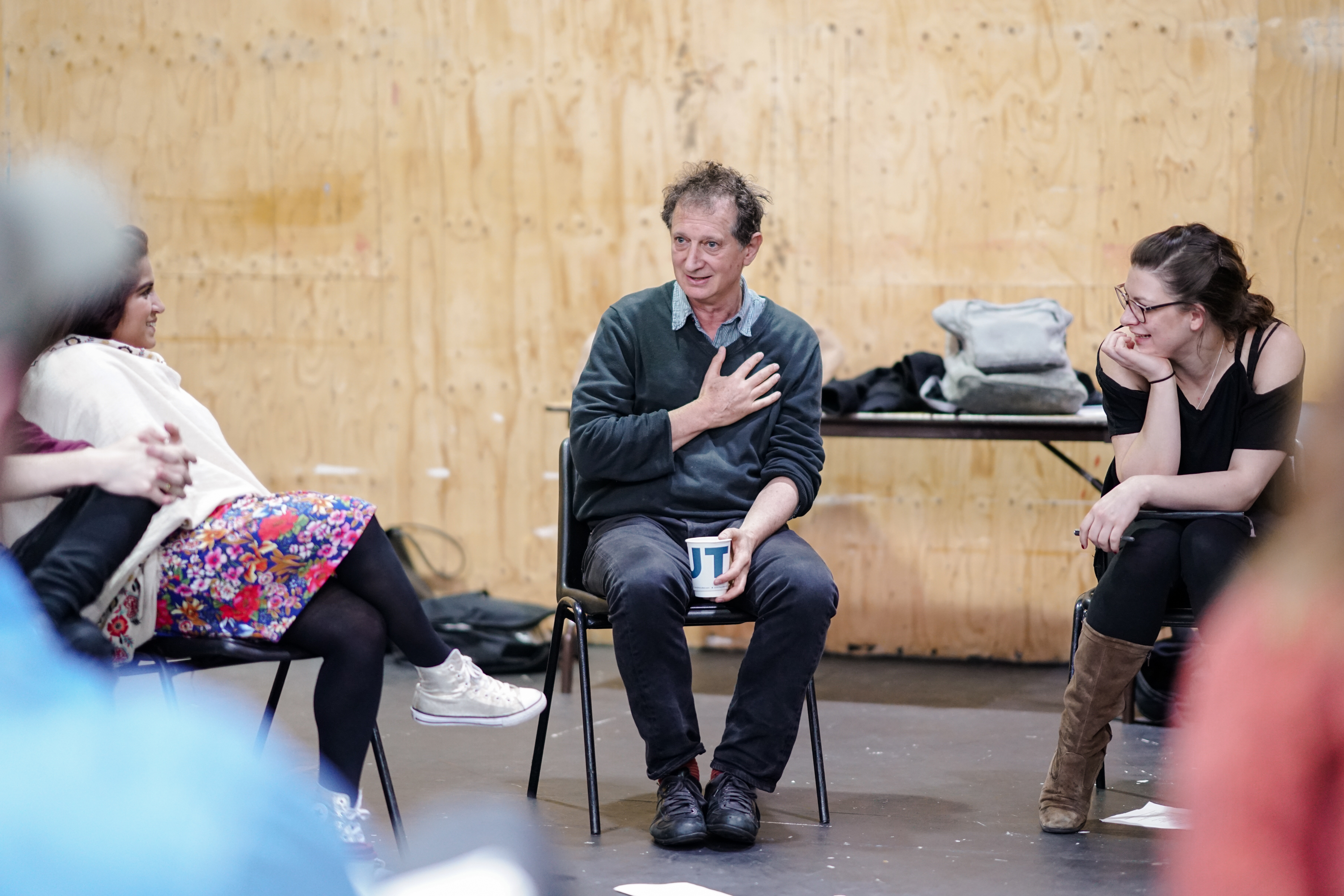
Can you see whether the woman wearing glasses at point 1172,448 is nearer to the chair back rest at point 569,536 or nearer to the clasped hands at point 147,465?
the chair back rest at point 569,536

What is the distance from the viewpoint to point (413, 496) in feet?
15.5

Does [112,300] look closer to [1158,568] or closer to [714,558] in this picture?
[714,558]

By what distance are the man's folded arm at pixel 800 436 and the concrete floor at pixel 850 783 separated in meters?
0.67

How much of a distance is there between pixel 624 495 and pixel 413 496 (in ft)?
6.92

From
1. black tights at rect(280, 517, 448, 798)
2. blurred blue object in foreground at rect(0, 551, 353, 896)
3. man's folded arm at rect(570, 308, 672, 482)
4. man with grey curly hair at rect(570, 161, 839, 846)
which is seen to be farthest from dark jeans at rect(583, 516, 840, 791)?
blurred blue object in foreground at rect(0, 551, 353, 896)

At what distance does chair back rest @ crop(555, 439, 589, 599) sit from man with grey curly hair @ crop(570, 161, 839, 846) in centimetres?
4

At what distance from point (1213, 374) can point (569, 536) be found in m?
1.33

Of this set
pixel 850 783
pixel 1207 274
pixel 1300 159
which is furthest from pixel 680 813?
pixel 1300 159

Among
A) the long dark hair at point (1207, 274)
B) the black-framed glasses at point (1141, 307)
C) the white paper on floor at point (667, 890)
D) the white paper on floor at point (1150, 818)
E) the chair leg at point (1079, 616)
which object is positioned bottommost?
the white paper on floor at point (1150, 818)

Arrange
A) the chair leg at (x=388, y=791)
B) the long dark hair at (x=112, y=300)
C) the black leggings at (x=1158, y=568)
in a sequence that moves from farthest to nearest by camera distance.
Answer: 1. the black leggings at (x=1158, y=568)
2. the chair leg at (x=388, y=791)
3. the long dark hair at (x=112, y=300)

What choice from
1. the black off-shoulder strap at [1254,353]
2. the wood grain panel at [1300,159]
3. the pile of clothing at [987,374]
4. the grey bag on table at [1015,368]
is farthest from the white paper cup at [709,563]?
the wood grain panel at [1300,159]

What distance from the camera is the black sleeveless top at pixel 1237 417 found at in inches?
99.7

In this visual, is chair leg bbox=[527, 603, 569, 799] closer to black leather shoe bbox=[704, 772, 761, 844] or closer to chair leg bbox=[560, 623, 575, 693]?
black leather shoe bbox=[704, 772, 761, 844]

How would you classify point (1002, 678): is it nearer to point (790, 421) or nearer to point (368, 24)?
point (790, 421)
